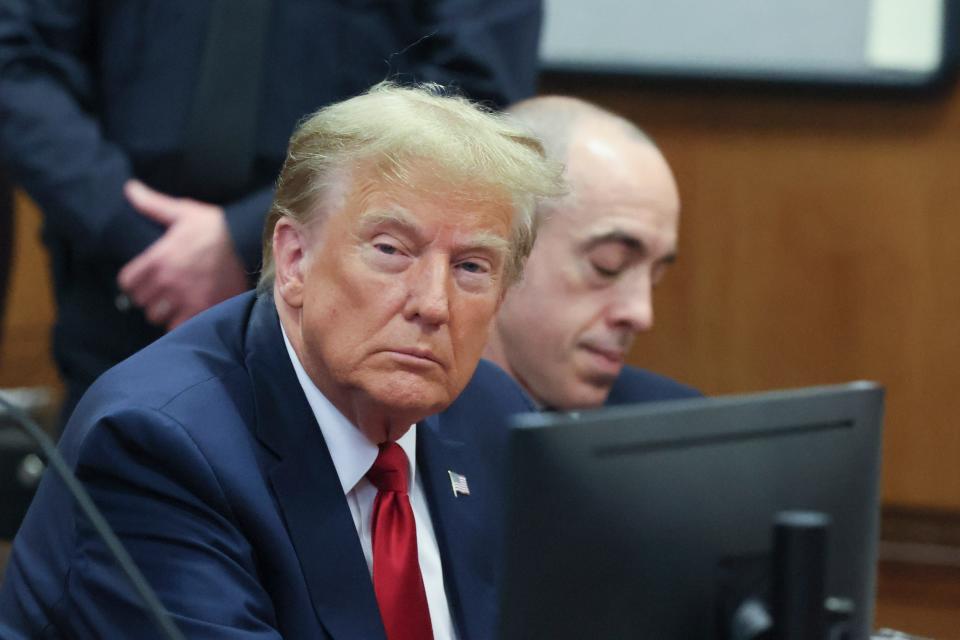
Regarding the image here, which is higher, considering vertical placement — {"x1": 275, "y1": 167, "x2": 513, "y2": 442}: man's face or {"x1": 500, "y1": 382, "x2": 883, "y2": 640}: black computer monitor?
{"x1": 275, "y1": 167, "x2": 513, "y2": 442}: man's face

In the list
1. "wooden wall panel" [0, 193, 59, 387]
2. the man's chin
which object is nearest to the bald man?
the man's chin

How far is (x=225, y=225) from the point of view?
8.41ft

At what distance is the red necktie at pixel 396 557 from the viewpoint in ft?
5.96

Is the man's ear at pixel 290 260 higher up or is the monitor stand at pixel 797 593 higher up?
the man's ear at pixel 290 260

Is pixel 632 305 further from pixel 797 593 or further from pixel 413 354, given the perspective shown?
pixel 797 593

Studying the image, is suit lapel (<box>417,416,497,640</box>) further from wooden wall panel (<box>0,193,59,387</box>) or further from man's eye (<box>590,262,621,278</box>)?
wooden wall panel (<box>0,193,59,387</box>)

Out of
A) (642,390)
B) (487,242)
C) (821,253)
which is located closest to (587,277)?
(642,390)

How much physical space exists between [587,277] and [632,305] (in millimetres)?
94

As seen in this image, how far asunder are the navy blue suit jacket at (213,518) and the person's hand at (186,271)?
0.60m

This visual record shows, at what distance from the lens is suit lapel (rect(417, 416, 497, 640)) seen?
189 cm

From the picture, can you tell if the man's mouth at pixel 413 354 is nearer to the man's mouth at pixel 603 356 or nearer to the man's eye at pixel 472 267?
the man's eye at pixel 472 267

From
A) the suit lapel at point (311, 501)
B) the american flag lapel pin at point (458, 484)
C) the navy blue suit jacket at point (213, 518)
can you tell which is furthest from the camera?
the american flag lapel pin at point (458, 484)

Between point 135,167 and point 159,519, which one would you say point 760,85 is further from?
point 159,519

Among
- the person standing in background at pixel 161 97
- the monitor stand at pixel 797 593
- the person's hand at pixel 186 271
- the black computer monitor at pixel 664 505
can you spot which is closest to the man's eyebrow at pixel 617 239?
the person standing in background at pixel 161 97
